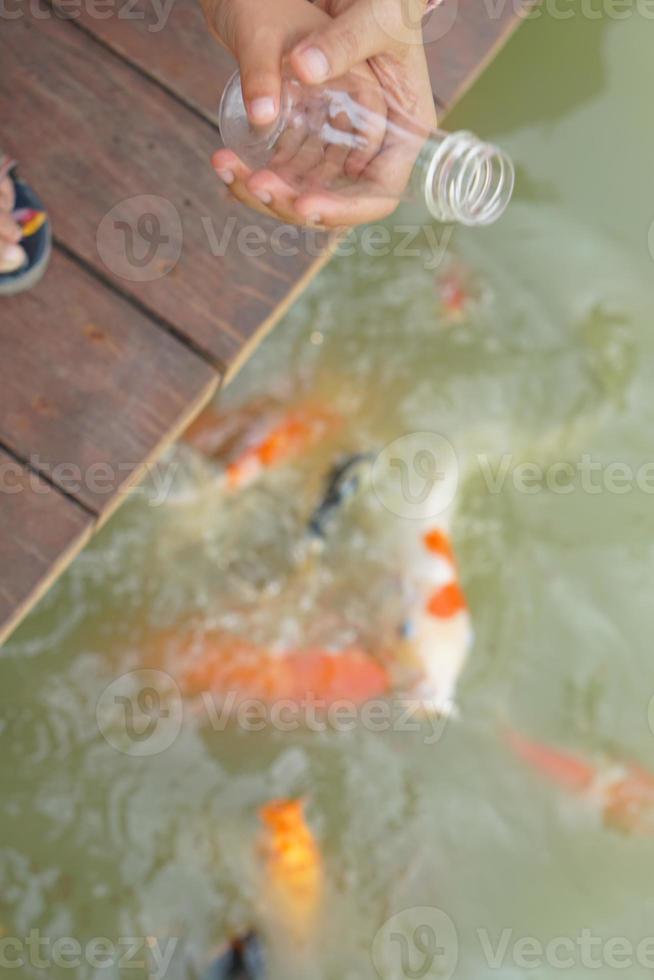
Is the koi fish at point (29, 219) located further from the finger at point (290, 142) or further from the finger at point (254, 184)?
the finger at point (290, 142)


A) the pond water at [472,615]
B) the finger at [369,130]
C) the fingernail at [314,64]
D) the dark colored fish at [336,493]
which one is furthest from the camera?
the dark colored fish at [336,493]

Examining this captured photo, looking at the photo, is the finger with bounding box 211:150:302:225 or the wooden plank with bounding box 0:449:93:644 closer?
the finger with bounding box 211:150:302:225

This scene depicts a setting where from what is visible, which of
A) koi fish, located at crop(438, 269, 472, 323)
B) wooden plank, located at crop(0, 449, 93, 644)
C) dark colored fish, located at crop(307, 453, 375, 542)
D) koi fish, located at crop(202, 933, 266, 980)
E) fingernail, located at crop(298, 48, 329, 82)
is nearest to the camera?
fingernail, located at crop(298, 48, 329, 82)

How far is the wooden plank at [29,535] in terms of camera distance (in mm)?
1938

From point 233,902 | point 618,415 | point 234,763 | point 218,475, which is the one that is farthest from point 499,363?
point 233,902

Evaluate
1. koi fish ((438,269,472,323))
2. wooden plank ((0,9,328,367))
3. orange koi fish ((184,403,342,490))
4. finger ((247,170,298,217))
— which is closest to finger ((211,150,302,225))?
finger ((247,170,298,217))

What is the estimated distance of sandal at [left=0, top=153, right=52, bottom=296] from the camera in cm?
199

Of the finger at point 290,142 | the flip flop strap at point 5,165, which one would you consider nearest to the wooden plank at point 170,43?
the flip flop strap at point 5,165

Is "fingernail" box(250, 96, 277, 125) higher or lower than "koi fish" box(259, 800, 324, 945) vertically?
higher

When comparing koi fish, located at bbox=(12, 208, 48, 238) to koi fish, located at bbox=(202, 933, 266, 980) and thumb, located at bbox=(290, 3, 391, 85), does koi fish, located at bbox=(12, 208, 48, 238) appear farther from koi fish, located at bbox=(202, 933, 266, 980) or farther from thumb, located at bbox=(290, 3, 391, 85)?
koi fish, located at bbox=(202, 933, 266, 980)

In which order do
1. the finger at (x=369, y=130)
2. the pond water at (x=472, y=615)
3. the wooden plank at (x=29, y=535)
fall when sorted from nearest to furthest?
the finger at (x=369, y=130), the wooden plank at (x=29, y=535), the pond water at (x=472, y=615)

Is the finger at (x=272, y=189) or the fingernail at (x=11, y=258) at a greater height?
the finger at (x=272, y=189)

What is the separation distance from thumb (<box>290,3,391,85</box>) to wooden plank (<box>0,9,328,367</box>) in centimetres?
69

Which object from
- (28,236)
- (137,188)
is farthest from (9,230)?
(137,188)
